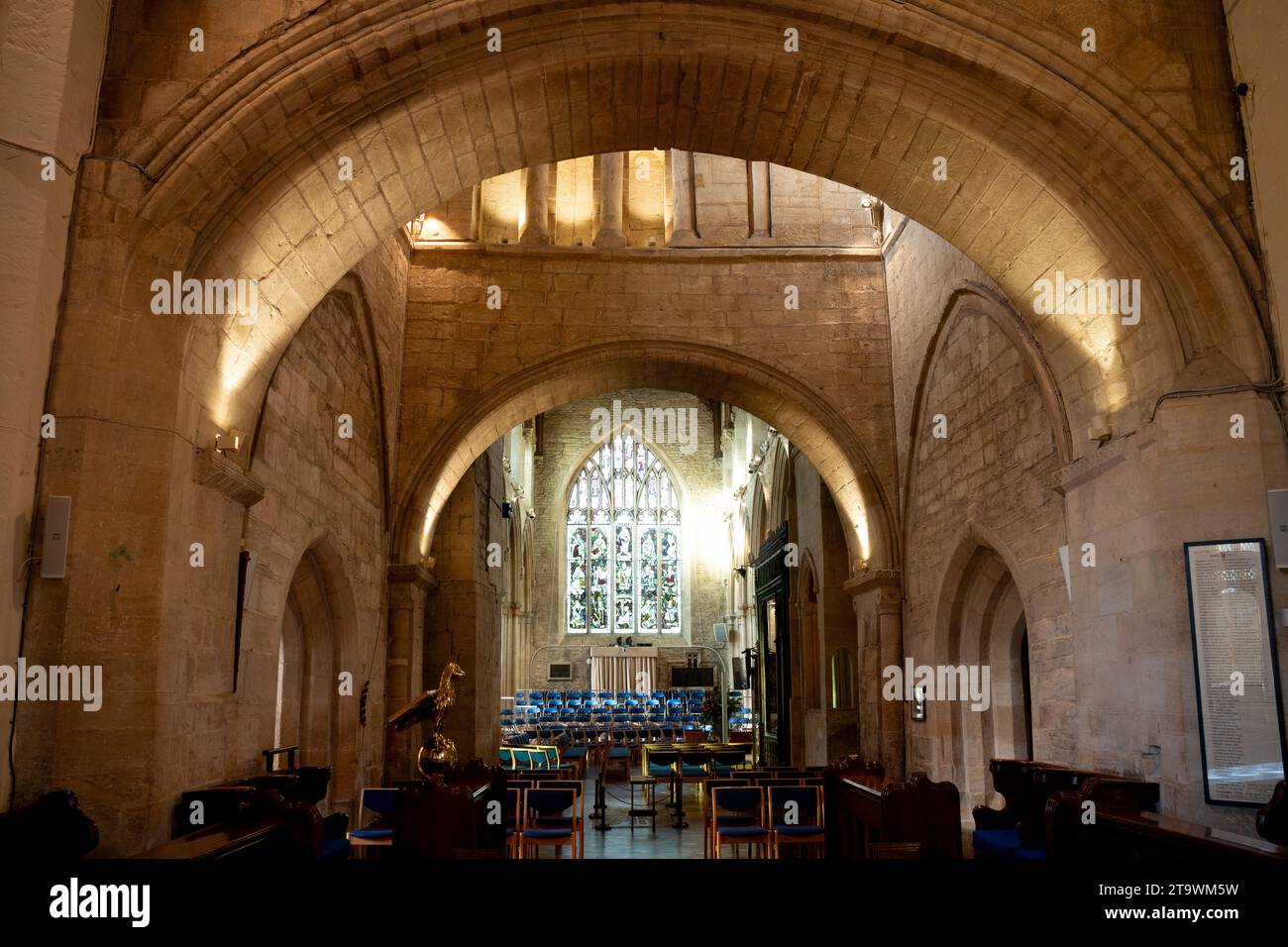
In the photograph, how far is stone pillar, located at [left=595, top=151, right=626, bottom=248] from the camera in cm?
1172

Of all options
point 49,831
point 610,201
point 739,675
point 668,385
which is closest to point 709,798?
point 49,831

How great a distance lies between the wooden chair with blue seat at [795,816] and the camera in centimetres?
681

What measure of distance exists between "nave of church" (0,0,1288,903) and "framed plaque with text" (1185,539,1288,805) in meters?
0.02

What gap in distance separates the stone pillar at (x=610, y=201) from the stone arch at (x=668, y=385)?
1348mm

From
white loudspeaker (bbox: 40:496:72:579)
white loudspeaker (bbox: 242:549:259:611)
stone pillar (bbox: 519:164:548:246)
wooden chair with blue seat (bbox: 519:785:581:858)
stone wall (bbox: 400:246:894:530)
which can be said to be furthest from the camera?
stone pillar (bbox: 519:164:548:246)

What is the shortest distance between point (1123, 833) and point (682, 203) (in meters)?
9.08

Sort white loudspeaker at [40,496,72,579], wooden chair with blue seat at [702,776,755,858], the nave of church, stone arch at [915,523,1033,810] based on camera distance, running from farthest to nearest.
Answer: stone arch at [915,523,1033,810], wooden chair with blue seat at [702,776,755,858], the nave of church, white loudspeaker at [40,496,72,579]

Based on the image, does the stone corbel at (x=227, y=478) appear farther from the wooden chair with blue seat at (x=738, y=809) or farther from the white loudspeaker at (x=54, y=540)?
the wooden chair with blue seat at (x=738, y=809)

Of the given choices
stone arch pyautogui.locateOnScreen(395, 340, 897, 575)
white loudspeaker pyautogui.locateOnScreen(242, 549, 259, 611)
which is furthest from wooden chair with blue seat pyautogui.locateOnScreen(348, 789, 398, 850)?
stone arch pyautogui.locateOnScreen(395, 340, 897, 575)

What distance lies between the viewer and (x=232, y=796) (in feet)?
16.4

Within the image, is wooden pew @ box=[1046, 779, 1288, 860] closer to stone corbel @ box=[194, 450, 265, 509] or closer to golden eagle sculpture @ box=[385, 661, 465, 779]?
stone corbel @ box=[194, 450, 265, 509]

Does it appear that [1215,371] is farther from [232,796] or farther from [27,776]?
[27,776]

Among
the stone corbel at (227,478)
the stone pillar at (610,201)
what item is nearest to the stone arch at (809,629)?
the stone pillar at (610,201)

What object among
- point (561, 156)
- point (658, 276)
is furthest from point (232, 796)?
point (658, 276)
